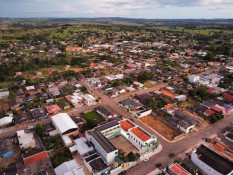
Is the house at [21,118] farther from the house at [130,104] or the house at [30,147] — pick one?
the house at [130,104]

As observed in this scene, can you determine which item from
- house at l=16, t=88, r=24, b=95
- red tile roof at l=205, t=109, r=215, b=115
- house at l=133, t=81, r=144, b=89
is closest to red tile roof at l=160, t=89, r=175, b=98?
house at l=133, t=81, r=144, b=89

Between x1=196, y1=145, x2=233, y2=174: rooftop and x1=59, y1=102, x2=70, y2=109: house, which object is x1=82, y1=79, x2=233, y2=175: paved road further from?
x1=59, y1=102, x2=70, y2=109: house

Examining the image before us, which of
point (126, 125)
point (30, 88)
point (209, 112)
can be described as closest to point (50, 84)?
point (30, 88)

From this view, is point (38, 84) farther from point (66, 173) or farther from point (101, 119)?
point (66, 173)

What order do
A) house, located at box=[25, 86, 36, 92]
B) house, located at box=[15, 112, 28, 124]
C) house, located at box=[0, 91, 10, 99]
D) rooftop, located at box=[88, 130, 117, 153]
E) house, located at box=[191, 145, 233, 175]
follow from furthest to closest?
house, located at box=[25, 86, 36, 92], house, located at box=[0, 91, 10, 99], house, located at box=[15, 112, 28, 124], rooftop, located at box=[88, 130, 117, 153], house, located at box=[191, 145, 233, 175]

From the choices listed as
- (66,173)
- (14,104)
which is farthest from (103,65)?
(66,173)

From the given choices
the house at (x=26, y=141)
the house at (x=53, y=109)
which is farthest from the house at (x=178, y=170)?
the house at (x=53, y=109)
